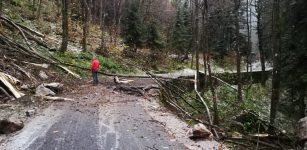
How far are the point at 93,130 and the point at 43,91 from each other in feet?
20.3

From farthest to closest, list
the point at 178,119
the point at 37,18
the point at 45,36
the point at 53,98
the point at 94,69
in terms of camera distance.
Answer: the point at 37,18, the point at 45,36, the point at 94,69, the point at 53,98, the point at 178,119

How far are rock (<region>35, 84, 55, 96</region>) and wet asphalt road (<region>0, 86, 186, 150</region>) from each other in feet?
4.88

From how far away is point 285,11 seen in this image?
21.8m

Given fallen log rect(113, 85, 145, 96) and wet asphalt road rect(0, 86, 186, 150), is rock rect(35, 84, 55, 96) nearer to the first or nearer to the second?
wet asphalt road rect(0, 86, 186, 150)

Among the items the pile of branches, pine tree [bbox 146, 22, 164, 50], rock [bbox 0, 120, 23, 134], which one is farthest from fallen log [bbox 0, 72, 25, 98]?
pine tree [bbox 146, 22, 164, 50]

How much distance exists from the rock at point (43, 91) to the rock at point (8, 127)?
4929 millimetres

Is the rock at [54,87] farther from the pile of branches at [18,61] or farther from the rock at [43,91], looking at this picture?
the pile of branches at [18,61]

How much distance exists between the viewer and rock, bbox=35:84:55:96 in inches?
670

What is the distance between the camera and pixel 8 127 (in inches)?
470

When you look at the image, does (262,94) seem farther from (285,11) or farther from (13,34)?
(13,34)

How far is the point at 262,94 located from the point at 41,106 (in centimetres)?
1995

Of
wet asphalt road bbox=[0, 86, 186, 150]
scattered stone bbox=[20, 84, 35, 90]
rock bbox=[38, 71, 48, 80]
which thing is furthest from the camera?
rock bbox=[38, 71, 48, 80]

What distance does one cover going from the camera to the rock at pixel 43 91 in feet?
55.8

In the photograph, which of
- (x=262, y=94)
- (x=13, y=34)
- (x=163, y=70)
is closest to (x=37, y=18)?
(x=13, y=34)
